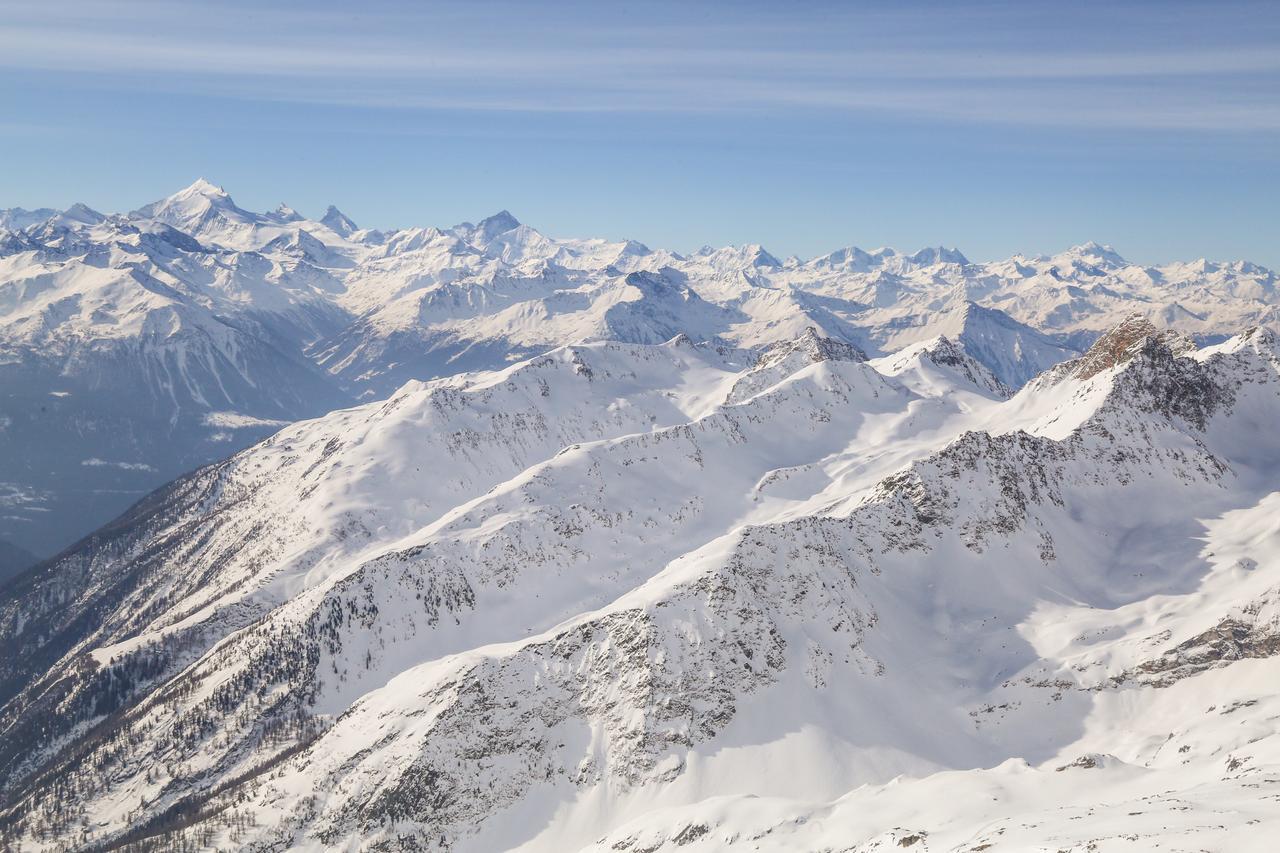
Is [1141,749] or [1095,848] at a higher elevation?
[1095,848]

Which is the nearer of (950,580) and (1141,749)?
(1141,749)

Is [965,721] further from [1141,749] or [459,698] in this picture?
[459,698]

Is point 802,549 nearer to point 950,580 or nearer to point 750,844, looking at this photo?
point 950,580

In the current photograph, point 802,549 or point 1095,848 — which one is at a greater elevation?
point 802,549

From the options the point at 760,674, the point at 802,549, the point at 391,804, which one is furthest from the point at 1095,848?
the point at 391,804

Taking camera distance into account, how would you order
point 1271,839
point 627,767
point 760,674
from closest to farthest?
point 1271,839
point 627,767
point 760,674

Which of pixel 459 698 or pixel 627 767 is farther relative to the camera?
pixel 459 698

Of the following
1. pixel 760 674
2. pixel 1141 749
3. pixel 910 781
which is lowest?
pixel 1141 749

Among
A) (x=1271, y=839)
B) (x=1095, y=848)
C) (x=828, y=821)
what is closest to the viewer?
(x=1271, y=839)

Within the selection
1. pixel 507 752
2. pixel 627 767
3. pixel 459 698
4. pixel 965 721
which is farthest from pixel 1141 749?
pixel 459 698
